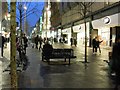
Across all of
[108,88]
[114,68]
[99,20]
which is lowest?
[108,88]

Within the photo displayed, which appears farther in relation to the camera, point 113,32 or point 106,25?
point 113,32

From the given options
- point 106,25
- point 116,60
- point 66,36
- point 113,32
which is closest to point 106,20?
point 106,25

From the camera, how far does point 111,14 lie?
45.9 metres

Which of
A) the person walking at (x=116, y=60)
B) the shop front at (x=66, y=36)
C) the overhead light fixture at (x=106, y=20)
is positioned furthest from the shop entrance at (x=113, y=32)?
the shop front at (x=66, y=36)

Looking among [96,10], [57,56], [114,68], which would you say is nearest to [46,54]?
[57,56]

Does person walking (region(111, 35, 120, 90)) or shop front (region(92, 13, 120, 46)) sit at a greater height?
shop front (region(92, 13, 120, 46))

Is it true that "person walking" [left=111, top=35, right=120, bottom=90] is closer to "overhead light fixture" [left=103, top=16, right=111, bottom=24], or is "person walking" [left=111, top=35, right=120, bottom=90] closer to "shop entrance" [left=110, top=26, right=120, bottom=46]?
"overhead light fixture" [left=103, top=16, right=111, bottom=24]

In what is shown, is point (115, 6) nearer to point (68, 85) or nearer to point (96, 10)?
point (96, 10)

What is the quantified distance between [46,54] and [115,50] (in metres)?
13.9

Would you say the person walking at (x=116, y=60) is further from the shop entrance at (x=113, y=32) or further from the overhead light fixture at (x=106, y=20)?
the shop entrance at (x=113, y=32)

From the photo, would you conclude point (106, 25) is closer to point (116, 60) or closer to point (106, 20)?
point (106, 20)

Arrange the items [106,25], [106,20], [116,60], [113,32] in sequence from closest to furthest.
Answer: [116,60] → [106,20] → [106,25] → [113,32]

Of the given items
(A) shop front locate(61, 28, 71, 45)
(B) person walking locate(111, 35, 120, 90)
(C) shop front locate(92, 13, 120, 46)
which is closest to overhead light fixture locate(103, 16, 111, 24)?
(C) shop front locate(92, 13, 120, 46)

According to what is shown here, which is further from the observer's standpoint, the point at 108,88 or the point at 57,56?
the point at 57,56
